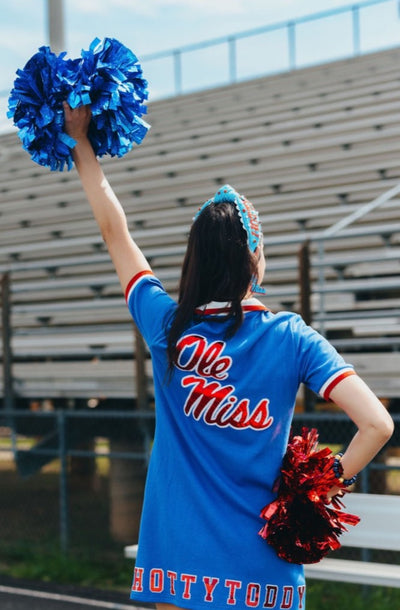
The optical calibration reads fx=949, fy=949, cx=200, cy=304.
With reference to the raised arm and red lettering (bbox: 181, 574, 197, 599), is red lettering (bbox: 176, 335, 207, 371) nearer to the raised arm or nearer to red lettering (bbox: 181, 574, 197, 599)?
the raised arm

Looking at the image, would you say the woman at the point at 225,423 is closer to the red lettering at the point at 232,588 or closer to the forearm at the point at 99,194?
the red lettering at the point at 232,588

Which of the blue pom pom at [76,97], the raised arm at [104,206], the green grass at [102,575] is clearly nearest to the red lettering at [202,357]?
the raised arm at [104,206]

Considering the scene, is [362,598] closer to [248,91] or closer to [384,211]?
[384,211]

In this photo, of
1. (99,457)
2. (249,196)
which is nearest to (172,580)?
(99,457)

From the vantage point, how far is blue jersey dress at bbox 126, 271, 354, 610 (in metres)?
1.80

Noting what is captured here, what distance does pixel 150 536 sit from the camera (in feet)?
6.14

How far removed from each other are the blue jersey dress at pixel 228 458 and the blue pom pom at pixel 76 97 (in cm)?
50

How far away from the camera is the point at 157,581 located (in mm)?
1843

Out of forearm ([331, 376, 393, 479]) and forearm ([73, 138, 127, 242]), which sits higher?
forearm ([73, 138, 127, 242])

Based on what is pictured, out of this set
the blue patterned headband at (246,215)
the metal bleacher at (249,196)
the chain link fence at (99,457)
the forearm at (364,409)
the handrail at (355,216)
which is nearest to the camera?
the forearm at (364,409)

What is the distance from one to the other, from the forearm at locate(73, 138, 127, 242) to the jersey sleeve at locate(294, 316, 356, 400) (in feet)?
1.53

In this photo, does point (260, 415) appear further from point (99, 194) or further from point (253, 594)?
point (99, 194)

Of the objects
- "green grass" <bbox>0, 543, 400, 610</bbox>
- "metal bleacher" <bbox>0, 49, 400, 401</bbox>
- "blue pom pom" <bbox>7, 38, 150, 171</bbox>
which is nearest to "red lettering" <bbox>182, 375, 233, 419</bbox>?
"blue pom pom" <bbox>7, 38, 150, 171</bbox>

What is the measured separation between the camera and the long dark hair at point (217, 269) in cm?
183
